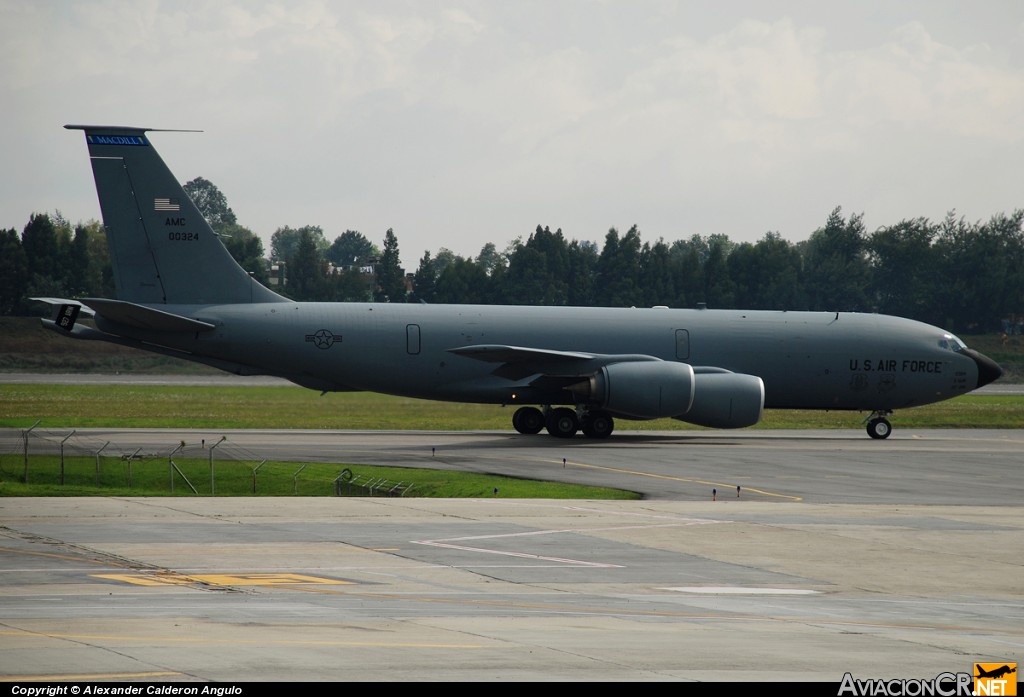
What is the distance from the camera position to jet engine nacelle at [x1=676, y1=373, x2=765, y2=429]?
36656 millimetres

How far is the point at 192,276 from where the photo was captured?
36.6 meters

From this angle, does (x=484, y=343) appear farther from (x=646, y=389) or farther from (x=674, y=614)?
(x=674, y=614)

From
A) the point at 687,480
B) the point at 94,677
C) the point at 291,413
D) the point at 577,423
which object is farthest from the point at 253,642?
the point at 291,413

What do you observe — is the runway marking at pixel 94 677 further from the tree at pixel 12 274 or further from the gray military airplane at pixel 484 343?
the tree at pixel 12 274

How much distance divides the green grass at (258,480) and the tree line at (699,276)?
7764 centimetres

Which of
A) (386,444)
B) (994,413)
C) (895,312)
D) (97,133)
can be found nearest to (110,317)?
(97,133)

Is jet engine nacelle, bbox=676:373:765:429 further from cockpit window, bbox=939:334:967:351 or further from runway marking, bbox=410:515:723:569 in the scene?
runway marking, bbox=410:515:723:569

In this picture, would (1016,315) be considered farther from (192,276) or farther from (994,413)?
(192,276)

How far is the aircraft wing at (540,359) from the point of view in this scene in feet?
120

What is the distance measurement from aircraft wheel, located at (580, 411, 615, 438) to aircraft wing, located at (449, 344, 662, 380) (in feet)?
5.04

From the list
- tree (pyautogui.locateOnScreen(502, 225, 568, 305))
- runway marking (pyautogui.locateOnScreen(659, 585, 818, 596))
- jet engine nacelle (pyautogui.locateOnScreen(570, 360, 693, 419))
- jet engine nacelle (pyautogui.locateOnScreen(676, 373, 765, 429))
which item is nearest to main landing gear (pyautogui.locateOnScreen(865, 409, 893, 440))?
jet engine nacelle (pyautogui.locateOnScreen(676, 373, 765, 429))

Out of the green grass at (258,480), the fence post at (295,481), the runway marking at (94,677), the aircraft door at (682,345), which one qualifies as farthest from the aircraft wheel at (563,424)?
the runway marking at (94,677)

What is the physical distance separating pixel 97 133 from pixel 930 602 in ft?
93.9

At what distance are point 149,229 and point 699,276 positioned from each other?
86.5m
